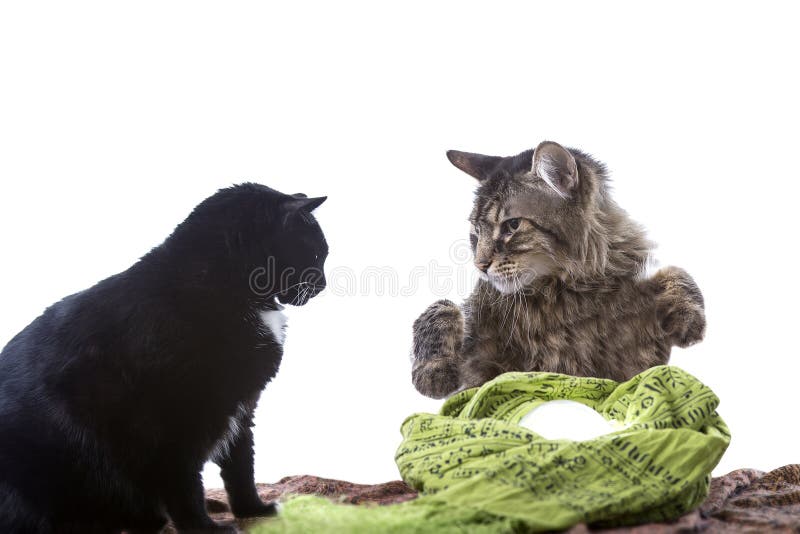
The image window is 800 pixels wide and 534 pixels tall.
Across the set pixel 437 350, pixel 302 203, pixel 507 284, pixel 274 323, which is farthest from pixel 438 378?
pixel 302 203

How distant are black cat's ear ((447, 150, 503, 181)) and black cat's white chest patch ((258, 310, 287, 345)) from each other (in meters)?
0.63

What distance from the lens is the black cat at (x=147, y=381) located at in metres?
1.23

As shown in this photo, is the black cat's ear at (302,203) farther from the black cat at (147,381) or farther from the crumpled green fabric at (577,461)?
the crumpled green fabric at (577,461)

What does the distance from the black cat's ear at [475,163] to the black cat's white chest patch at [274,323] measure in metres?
0.63

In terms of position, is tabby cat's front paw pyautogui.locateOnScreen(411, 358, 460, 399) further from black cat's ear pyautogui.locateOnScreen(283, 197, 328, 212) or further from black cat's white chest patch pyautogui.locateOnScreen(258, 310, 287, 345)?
black cat's ear pyautogui.locateOnScreen(283, 197, 328, 212)

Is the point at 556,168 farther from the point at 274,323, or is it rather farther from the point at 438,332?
the point at 274,323

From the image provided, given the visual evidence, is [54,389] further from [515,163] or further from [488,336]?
[515,163]

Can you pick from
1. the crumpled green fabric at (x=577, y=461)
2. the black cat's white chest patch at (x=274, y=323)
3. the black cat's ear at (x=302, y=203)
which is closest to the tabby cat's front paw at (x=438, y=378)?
the crumpled green fabric at (x=577, y=461)

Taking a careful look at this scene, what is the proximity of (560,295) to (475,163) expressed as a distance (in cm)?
40

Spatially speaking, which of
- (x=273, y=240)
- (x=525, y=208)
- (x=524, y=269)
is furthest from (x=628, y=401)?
(x=273, y=240)

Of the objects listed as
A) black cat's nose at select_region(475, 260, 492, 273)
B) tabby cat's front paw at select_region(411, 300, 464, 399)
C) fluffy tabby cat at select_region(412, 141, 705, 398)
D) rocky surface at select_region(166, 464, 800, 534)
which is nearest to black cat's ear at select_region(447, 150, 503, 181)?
fluffy tabby cat at select_region(412, 141, 705, 398)

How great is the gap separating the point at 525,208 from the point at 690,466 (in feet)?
2.21

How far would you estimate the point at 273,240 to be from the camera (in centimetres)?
143

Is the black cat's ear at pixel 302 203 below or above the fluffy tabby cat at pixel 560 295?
above
